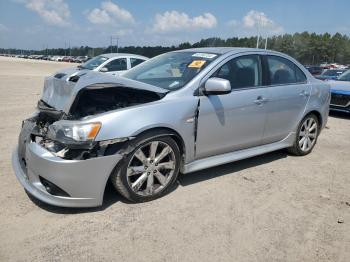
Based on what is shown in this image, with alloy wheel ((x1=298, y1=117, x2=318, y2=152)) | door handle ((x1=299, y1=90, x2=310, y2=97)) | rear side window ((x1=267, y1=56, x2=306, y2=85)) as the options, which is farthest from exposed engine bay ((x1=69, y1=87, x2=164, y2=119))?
alloy wheel ((x1=298, y1=117, x2=318, y2=152))

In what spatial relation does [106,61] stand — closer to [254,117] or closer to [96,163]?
[254,117]

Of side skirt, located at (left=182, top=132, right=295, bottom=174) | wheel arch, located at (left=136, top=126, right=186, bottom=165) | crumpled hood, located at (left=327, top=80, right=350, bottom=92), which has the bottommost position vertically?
side skirt, located at (left=182, top=132, right=295, bottom=174)

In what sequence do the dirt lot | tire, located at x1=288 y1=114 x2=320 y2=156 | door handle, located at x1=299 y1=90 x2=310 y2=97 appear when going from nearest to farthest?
the dirt lot → door handle, located at x1=299 y1=90 x2=310 y2=97 → tire, located at x1=288 y1=114 x2=320 y2=156

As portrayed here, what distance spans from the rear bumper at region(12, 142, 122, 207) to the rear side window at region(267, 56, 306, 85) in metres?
2.71

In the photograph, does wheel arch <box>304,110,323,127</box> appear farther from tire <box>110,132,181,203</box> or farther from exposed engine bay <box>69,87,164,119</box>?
exposed engine bay <box>69,87,164,119</box>

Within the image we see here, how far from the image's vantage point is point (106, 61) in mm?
12828

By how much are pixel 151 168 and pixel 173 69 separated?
→ 1.43 meters

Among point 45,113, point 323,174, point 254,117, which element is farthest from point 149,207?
point 323,174

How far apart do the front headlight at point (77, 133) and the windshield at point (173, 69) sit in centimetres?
114

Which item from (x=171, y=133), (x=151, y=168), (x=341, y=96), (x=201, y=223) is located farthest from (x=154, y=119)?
(x=341, y=96)

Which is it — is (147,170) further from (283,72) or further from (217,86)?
(283,72)

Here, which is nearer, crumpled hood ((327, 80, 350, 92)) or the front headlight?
the front headlight

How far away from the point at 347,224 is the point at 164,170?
6.35ft

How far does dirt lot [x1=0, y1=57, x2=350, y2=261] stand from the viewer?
2961 mm
